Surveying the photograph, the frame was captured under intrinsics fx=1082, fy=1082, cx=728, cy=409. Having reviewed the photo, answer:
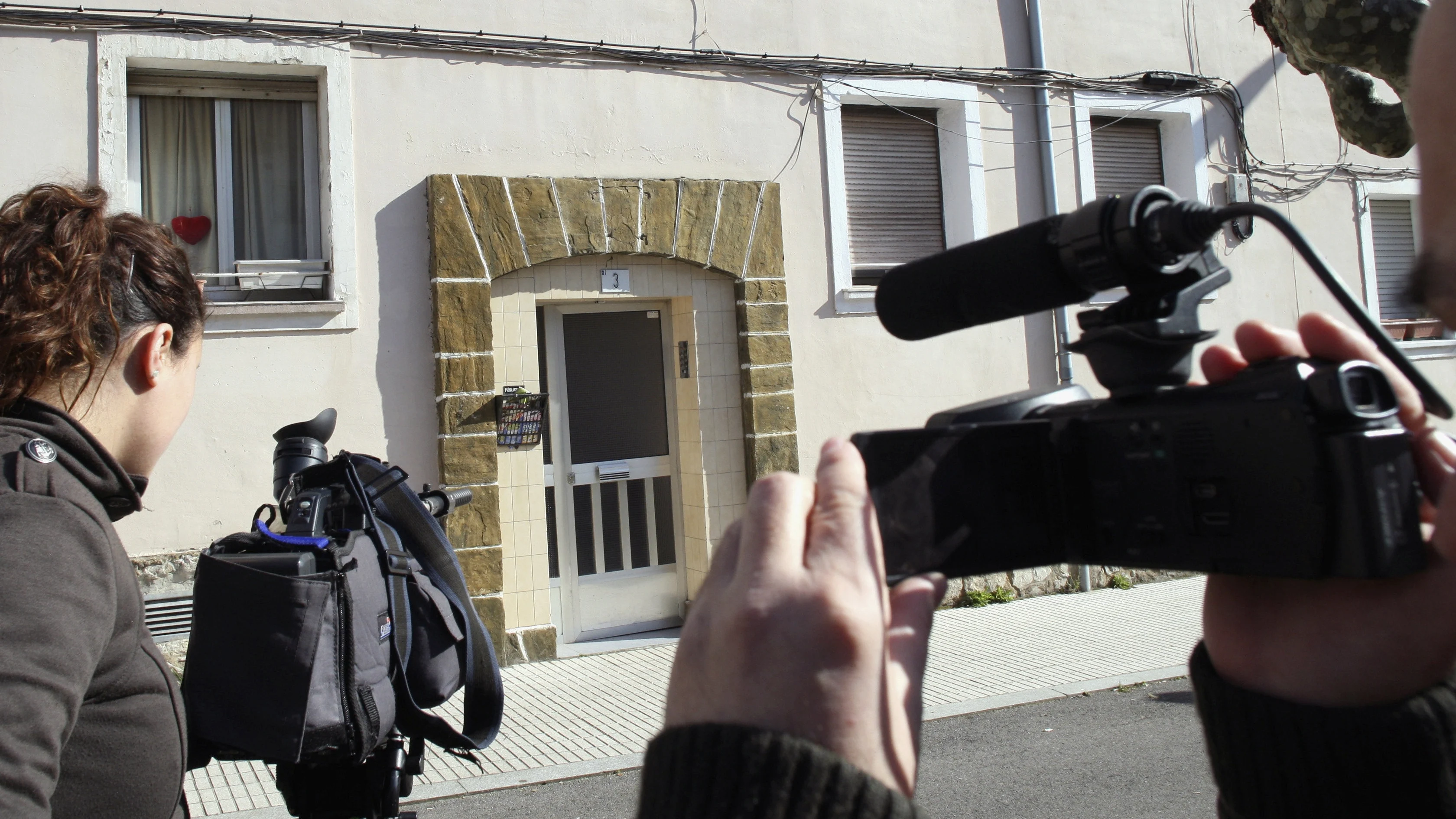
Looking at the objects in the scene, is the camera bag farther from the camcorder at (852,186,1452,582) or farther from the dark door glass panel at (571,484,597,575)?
the dark door glass panel at (571,484,597,575)

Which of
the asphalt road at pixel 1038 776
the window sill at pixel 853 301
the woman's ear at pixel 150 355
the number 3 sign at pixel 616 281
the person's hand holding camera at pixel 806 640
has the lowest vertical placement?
the asphalt road at pixel 1038 776

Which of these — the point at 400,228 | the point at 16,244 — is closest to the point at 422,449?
the point at 400,228

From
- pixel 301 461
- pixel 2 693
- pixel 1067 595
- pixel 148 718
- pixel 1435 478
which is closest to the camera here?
pixel 1435 478

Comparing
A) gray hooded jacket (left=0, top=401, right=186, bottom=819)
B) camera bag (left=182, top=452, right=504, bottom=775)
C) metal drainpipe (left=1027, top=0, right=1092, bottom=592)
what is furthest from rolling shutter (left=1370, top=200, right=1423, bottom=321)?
gray hooded jacket (left=0, top=401, right=186, bottom=819)

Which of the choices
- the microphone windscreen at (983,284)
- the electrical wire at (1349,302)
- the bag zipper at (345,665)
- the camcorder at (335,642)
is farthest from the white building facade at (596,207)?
the electrical wire at (1349,302)

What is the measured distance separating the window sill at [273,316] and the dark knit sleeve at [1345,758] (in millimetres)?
6078

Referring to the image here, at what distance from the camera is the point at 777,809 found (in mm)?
613

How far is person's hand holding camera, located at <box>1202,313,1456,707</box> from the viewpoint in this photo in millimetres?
860

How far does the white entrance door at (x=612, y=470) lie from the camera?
7121mm

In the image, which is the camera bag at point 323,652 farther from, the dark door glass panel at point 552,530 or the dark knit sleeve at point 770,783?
the dark door glass panel at point 552,530

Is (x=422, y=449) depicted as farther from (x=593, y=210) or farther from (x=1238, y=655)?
(x=1238, y=655)

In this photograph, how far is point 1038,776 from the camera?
175 inches

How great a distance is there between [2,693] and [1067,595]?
25.6 ft

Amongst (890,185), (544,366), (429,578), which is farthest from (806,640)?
(890,185)
